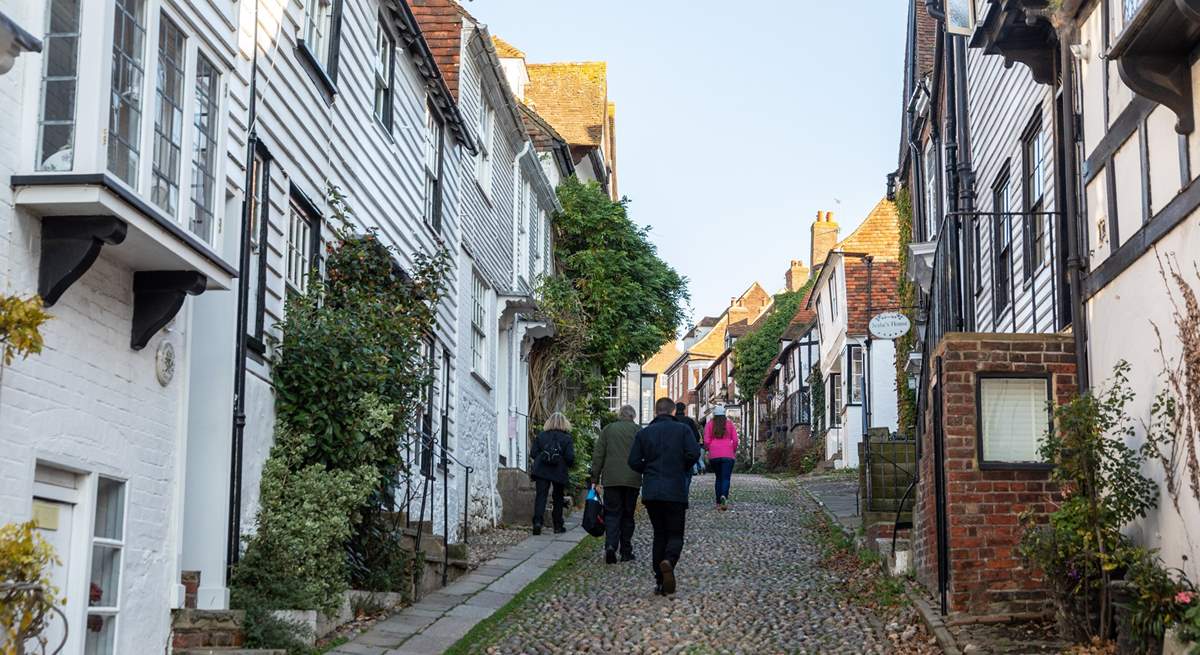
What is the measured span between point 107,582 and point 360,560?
3.81m

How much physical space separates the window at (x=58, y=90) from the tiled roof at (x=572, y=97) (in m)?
29.2

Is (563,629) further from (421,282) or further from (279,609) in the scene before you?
(421,282)

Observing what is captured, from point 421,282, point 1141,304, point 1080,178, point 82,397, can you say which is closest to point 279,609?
point 82,397

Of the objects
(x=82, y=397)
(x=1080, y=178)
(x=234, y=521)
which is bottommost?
(x=234, y=521)

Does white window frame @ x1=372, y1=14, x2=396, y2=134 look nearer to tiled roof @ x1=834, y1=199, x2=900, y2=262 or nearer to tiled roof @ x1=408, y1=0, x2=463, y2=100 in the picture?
tiled roof @ x1=408, y1=0, x2=463, y2=100

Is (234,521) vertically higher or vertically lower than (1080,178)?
lower

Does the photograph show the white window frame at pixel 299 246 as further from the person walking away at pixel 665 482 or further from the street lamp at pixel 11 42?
the street lamp at pixel 11 42

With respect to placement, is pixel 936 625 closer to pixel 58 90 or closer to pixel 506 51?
pixel 58 90

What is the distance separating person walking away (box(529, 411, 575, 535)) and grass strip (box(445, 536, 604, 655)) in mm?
737

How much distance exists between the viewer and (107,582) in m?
7.62

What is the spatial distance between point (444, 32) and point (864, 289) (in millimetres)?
19828

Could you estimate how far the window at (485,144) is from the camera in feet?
71.2

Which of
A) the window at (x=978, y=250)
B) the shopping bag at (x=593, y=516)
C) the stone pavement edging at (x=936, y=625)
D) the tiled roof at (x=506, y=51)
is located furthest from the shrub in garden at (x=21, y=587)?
the tiled roof at (x=506, y=51)

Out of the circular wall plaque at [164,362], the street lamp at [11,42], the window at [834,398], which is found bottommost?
the circular wall plaque at [164,362]
